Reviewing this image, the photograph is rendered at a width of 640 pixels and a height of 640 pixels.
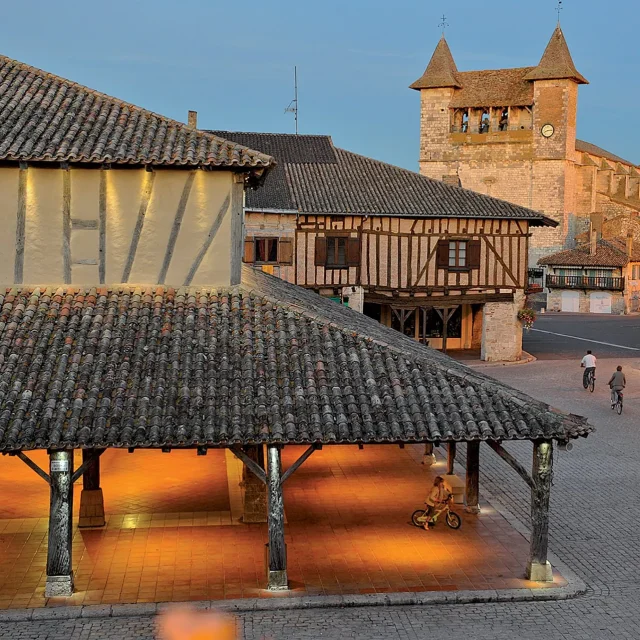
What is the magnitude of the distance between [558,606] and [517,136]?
59.6 metres

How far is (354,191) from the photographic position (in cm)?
3625

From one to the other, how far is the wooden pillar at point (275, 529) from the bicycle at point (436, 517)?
356 cm

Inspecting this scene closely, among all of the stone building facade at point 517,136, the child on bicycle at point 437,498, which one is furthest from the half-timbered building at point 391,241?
the stone building facade at point 517,136

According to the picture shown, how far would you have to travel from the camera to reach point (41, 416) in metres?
12.3

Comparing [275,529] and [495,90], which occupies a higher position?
[495,90]

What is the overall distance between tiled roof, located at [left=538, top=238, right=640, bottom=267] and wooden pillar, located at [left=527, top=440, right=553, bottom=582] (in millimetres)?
53904

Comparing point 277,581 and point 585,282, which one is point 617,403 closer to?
point 277,581

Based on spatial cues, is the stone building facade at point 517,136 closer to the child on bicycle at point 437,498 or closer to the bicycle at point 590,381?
the bicycle at point 590,381

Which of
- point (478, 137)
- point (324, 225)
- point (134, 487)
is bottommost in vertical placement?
point (134, 487)

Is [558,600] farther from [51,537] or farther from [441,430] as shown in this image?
[51,537]

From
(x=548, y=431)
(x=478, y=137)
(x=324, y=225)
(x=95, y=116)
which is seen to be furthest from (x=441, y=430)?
(x=478, y=137)

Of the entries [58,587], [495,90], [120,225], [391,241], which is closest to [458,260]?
[391,241]

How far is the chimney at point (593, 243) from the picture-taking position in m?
66.3

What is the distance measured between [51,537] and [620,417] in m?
18.9
